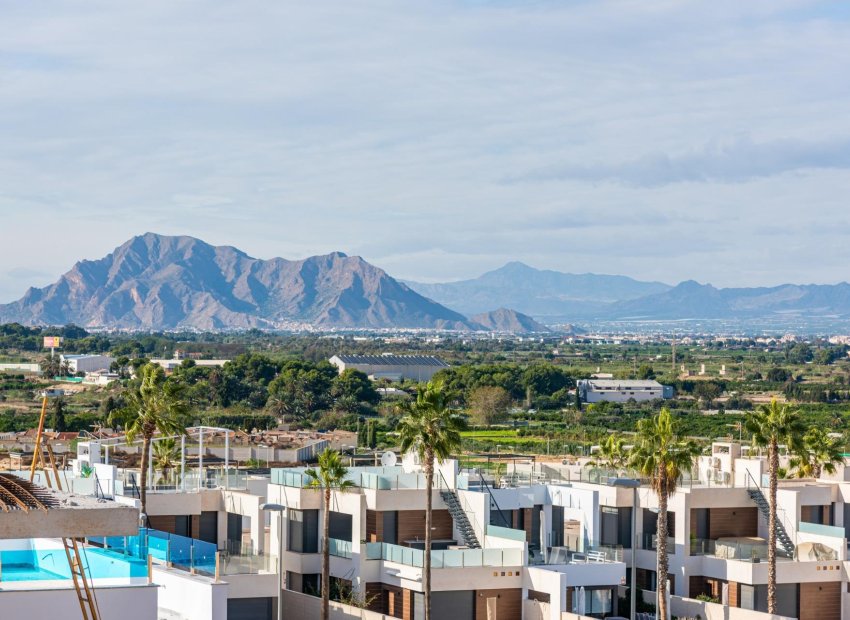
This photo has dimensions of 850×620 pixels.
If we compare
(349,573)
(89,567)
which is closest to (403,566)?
(349,573)

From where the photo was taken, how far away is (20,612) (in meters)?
20.2

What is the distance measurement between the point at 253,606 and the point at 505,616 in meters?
6.46

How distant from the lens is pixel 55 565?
2264 centimetres

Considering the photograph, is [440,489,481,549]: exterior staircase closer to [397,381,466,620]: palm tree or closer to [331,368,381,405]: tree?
[397,381,466,620]: palm tree

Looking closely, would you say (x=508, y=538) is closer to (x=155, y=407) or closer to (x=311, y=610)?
(x=311, y=610)

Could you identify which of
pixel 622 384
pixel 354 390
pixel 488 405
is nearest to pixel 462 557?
pixel 488 405

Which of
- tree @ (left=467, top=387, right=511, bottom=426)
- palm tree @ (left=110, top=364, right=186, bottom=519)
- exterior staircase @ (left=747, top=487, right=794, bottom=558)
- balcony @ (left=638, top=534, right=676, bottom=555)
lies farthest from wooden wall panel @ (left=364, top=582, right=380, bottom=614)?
tree @ (left=467, top=387, right=511, bottom=426)

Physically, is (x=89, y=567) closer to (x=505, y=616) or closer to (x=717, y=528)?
(x=505, y=616)

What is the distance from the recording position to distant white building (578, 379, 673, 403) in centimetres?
17625

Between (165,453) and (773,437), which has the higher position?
(773,437)

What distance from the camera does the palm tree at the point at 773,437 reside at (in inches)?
1658

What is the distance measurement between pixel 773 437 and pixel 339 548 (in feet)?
43.7

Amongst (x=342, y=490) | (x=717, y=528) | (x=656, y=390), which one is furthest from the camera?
(x=656, y=390)

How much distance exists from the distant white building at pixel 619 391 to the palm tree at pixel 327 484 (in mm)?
133180
